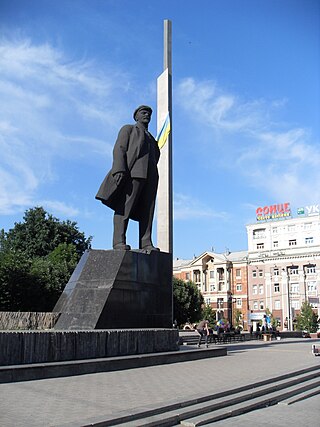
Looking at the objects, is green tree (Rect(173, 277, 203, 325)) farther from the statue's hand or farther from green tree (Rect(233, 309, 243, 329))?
the statue's hand

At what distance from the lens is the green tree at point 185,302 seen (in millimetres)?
38656

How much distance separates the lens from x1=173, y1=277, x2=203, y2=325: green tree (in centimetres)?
3866

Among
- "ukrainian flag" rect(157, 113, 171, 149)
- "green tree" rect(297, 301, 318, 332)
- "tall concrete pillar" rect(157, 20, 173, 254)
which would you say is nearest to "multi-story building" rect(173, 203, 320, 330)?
"green tree" rect(297, 301, 318, 332)

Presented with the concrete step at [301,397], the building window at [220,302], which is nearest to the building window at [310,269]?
the building window at [220,302]

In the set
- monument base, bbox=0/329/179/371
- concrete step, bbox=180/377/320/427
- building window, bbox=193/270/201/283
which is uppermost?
building window, bbox=193/270/201/283

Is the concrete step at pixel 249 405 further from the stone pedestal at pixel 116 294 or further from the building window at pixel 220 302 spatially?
the building window at pixel 220 302

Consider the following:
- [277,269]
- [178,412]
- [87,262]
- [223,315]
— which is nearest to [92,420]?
[178,412]

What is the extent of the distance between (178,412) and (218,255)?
62.9 m

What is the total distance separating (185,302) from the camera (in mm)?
39438

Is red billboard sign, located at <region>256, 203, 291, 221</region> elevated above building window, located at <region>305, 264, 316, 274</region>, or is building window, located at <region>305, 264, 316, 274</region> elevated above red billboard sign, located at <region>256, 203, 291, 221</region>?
red billboard sign, located at <region>256, 203, 291, 221</region>

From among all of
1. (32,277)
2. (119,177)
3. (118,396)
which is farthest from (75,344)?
(32,277)

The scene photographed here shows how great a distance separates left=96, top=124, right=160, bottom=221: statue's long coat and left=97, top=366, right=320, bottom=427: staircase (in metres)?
5.36

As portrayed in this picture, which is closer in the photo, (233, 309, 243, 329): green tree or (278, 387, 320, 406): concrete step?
(278, 387, 320, 406): concrete step

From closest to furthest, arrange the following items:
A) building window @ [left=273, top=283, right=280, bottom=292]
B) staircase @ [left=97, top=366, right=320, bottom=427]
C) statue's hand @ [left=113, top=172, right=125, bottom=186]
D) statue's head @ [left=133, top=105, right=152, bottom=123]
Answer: staircase @ [left=97, top=366, right=320, bottom=427] → statue's hand @ [left=113, top=172, right=125, bottom=186] → statue's head @ [left=133, top=105, right=152, bottom=123] → building window @ [left=273, top=283, right=280, bottom=292]
